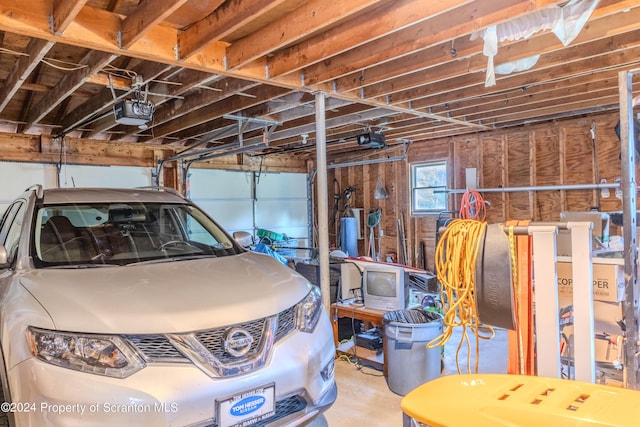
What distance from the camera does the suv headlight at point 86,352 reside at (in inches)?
63.9

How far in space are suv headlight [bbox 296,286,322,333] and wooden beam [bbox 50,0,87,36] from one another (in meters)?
2.17

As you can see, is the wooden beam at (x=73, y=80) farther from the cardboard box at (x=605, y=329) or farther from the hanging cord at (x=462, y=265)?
the cardboard box at (x=605, y=329)

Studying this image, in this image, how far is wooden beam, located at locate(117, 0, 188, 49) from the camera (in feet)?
8.56

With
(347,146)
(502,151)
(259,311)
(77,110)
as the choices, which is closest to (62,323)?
(259,311)

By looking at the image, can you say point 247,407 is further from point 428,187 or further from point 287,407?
point 428,187

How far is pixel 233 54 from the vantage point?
3.54m

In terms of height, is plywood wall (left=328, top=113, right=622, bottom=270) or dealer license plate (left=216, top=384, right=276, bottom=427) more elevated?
plywood wall (left=328, top=113, right=622, bottom=270)

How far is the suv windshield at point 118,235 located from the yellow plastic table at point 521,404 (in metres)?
1.61

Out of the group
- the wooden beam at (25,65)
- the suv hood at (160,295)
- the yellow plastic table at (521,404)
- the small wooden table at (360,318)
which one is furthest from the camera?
the small wooden table at (360,318)

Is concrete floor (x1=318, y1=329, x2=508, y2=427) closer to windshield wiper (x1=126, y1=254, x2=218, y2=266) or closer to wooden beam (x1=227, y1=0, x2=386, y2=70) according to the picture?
windshield wiper (x1=126, y1=254, x2=218, y2=266)

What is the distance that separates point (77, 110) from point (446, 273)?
17.6ft

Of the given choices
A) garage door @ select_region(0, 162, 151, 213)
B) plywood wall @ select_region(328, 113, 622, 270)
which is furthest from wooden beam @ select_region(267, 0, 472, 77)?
garage door @ select_region(0, 162, 151, 213)

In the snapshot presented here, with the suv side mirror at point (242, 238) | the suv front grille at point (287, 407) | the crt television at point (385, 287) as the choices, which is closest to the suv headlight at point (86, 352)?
the suv front grille at point (287, 407)

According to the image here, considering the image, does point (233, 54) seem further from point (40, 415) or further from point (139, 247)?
point (40, 415)
